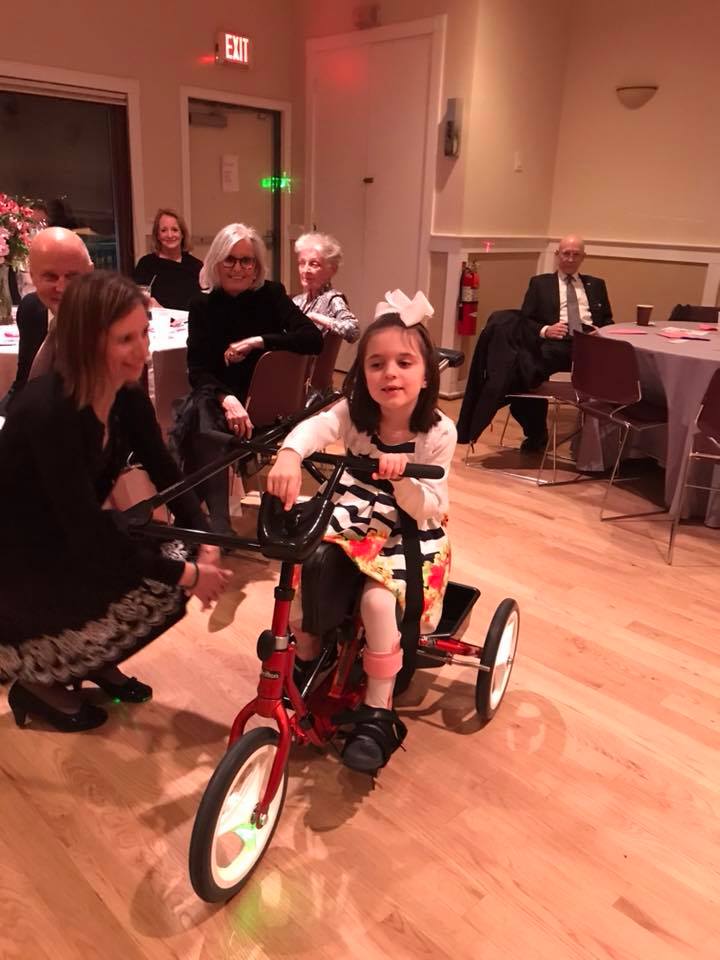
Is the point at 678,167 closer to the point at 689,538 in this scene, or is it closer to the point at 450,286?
the point at 450,286

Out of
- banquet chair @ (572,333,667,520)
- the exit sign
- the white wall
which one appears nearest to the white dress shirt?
banquet chair @ (572,333,667,520)

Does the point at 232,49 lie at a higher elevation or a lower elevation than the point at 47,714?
higher

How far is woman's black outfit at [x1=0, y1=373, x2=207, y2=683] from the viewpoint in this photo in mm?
1532

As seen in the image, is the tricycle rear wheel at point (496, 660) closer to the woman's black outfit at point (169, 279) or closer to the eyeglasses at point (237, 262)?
the eyeglasses at point (237, 262)

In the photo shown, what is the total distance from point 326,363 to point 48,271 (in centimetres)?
132

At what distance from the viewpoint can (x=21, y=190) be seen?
493 centimetres

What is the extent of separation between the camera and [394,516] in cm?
183

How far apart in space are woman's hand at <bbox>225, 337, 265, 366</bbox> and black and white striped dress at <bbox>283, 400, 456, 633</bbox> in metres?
0.94

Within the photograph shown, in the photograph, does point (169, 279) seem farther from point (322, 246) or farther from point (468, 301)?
point (468, 301)

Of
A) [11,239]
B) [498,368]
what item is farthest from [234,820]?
[498,368]

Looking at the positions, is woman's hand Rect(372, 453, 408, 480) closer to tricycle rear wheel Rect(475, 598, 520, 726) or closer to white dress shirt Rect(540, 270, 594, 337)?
tricycle rear wheel Rect(475, 598, 520, 726)

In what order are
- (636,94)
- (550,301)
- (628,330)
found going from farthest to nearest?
(636,94) < (550,301) < (628,330)

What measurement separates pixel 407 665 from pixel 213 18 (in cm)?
528

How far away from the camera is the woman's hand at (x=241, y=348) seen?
2697 millimetres
